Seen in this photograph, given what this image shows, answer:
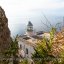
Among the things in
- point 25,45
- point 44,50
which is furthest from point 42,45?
point 25,45

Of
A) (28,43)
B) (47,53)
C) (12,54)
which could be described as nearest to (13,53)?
(12,54)

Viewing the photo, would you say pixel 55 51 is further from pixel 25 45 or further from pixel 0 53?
pixel 25 45

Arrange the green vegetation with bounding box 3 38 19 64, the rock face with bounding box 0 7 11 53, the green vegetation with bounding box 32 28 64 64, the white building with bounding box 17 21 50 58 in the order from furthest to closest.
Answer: the white building with bounding box 17 21 50 58
the rock face with bounding box 0 7 11 53
the green vegetation with bounding box 3 38 19 64
the green vegetation with bounding box 32 28 64 64

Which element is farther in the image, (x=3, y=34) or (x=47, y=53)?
(x=3, y=34)

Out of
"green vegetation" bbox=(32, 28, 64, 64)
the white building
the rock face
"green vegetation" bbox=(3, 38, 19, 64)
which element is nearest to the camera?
"green vegetation" bbox=(32, 28, 64, 64)

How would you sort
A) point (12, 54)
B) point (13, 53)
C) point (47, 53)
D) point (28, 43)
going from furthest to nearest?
point (28, 43), point (13, 53), point (12, 54), point (47, 53)

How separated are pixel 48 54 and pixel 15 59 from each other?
1.49 m

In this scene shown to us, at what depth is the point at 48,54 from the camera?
12.9m

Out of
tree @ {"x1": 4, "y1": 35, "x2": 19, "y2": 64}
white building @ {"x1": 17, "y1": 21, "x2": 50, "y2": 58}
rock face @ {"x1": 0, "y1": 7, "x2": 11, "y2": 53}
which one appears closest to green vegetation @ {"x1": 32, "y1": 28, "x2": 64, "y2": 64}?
tree @ {"x1": 4, "y1": 35, "x2": 19, "y2": 64}

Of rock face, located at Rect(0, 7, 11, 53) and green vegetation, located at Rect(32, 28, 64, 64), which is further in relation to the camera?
rock face, located at Rect(0, 7, 11, 53)

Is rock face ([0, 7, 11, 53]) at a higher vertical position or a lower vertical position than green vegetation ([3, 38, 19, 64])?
higher

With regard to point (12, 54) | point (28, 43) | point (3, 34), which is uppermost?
point (3, 34)

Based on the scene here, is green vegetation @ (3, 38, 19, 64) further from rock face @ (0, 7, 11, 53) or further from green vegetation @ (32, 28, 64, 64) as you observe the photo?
green vegetation @ (32, 28, 64, 64)

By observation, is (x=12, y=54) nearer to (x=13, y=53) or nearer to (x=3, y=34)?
(x=13, y=53)
